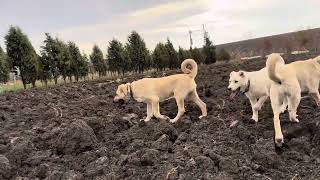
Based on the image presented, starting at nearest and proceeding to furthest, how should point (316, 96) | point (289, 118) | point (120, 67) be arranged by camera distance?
point (289, 118) < point (316, 96) < point (120, 67)

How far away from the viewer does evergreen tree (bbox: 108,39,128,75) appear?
49625 mm

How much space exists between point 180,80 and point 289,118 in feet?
9.92

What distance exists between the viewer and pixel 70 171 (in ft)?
23.6

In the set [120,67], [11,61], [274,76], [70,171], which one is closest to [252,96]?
[274,76]

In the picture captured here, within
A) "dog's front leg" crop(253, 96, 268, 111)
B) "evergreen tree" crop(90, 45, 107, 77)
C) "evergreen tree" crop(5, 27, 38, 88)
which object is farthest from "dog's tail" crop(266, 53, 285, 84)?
"evergreen tree" crop(90, 45, 107, 77)

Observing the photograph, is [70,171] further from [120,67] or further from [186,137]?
[120,67]

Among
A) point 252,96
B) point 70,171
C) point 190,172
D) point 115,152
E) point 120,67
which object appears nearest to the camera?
point 190,172

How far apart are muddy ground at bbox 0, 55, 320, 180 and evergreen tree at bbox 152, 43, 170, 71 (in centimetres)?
3976

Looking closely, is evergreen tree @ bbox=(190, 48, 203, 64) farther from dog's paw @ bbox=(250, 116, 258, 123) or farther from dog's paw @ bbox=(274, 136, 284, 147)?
dog's paw @ bbox=(274, 136, 284, 147)

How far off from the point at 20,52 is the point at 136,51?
15873mm

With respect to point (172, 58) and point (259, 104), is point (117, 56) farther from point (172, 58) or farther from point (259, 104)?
point (259, 104)

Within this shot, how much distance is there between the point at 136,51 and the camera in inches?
1982

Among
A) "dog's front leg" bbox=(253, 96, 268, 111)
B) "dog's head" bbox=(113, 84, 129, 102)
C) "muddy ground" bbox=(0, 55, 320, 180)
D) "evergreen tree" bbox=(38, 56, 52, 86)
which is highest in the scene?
"evergreen tree" bbox=(38, 56, 52, 86)

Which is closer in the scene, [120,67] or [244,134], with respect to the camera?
[244,134]
